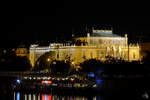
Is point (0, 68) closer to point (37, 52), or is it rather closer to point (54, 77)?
point (54, 77)

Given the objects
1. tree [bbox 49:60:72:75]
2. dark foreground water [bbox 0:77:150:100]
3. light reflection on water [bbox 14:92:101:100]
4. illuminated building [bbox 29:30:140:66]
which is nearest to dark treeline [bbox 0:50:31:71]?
tree [bbox 49:60:72:75]

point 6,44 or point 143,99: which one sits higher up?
point 6,44

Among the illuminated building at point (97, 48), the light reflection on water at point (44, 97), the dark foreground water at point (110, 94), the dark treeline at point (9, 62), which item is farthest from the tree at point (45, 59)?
the dark foreground water at point (110, 94)

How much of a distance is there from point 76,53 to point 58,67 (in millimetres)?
23492

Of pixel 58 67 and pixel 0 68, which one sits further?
pixel 58 67

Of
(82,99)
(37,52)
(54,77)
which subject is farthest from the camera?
(37,52)

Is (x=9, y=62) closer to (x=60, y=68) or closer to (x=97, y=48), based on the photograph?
(x=60, y=68)

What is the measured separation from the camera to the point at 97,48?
12250cm

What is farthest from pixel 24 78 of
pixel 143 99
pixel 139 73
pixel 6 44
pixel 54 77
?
pixel 143 99

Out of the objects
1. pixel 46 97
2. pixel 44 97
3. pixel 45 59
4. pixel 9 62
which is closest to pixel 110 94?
pixel 46 97

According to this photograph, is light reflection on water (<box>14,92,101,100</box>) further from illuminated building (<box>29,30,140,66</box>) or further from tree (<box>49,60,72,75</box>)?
illuminated building (<box>29,30,140,66</box>)

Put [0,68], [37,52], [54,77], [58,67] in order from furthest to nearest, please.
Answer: [37,52]
[58,67]
[0,68]
[54,77]

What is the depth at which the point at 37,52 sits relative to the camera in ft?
432

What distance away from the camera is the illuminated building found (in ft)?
392
